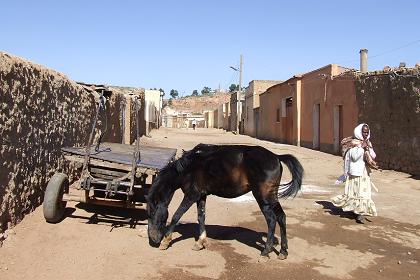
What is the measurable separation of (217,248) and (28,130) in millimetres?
2917

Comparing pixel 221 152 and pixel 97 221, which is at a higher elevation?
pixel 221 152

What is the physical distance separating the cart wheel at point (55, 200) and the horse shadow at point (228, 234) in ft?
5.31

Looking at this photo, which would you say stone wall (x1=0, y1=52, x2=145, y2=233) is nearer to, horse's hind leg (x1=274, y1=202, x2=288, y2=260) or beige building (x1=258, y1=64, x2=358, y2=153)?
horse's hind leg (x1=274, y1=202, x2=288, y2=260)

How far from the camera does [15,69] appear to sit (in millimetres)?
5652

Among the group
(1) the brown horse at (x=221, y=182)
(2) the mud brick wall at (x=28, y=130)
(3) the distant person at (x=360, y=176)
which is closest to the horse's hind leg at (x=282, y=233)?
(1) the brown horse at (x=221, y=182)

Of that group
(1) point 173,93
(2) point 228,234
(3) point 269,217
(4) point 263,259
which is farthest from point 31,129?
(1) point 173,93

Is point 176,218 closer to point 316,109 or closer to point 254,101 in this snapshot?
point 316,109

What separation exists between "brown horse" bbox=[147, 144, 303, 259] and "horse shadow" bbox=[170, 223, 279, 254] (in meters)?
0.50

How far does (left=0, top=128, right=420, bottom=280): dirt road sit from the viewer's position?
196 inches

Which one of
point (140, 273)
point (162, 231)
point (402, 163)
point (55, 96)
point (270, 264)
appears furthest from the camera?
point (402, 163)

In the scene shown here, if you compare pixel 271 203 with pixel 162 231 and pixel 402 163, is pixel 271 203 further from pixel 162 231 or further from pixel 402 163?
pixel 402 163

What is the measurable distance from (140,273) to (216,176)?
4.91 feet

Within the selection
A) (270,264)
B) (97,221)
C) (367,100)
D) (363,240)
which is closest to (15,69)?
(97,221)

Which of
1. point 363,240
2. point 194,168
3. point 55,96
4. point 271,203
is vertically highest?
point 55,96
